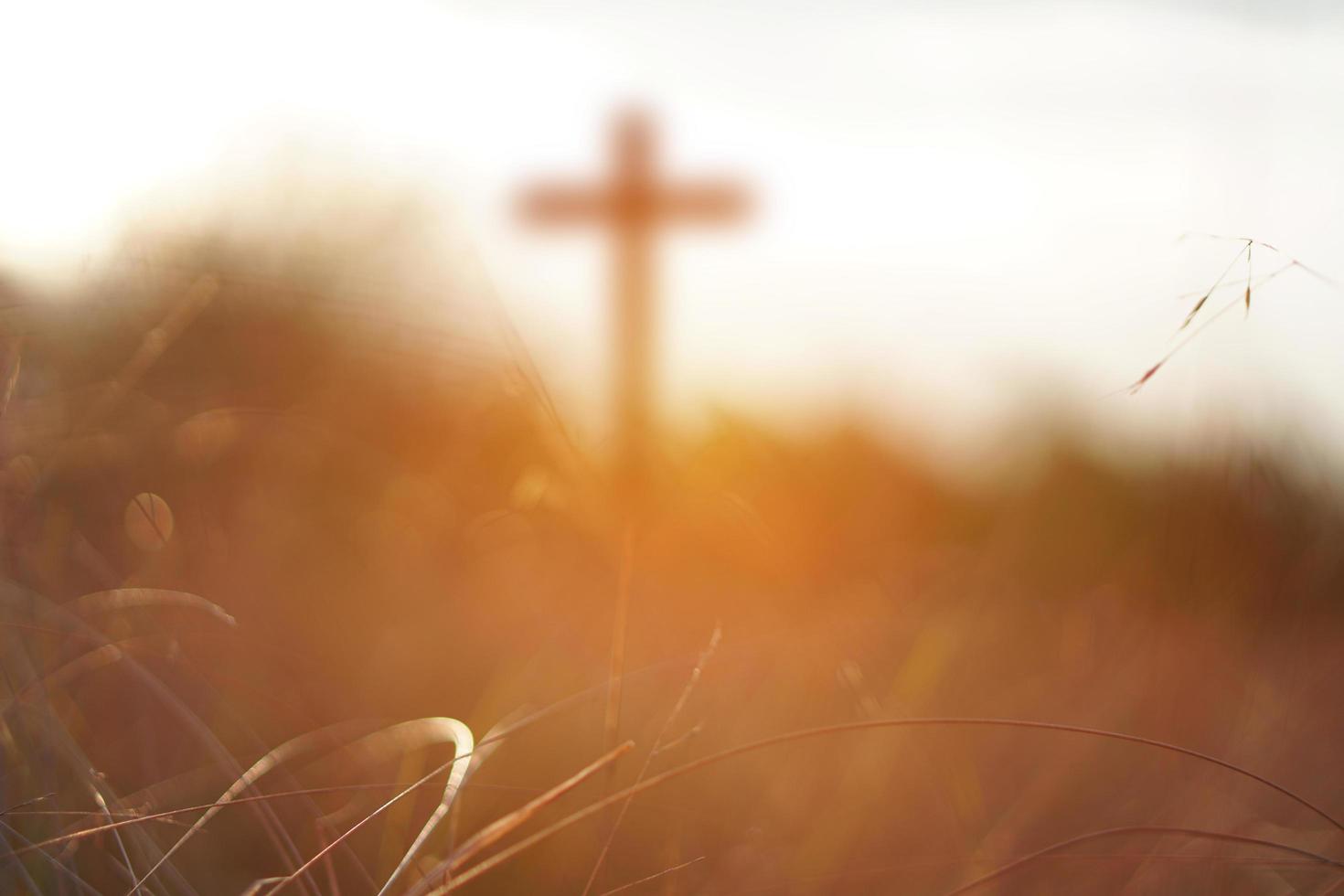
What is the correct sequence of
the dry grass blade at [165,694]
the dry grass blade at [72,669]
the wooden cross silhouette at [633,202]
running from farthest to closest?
1. the wooden cross silhouette at [633,202]
2. the dry grass blade at [72,669]
3. the dry grass blade at [165,694]

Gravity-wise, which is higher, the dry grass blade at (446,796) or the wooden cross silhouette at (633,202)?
the wooden cross silhouette at (633,202)

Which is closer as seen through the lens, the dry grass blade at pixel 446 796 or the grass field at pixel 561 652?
the dry grass blade at pixel 446 796

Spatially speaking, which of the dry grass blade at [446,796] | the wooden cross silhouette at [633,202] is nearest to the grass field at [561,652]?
the dry grass blade at [446,796]

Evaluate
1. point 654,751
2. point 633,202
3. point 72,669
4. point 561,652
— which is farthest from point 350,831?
point 633,202

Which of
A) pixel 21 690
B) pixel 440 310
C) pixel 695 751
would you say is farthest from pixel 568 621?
pixel 21 690

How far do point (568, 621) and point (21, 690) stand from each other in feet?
4.52

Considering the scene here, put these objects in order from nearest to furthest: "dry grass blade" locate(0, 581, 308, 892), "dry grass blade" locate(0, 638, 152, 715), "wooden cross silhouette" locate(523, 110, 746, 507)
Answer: "dry grass blade" locate(0, 581, 308, 892), "dry grass blade" locate(0, 638, 152, 715), "wooden cross silhouette" locate(523, 110, 746, 507)

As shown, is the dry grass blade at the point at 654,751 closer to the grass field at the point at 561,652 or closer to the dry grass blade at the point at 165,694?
the grass field at the point at 561,652

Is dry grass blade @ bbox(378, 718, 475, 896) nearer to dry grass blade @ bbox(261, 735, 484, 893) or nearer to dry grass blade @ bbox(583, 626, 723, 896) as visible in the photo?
dry grass blade @ bbox(261, 735, 484, 893)

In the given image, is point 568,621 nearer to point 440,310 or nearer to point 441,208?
point 441,208

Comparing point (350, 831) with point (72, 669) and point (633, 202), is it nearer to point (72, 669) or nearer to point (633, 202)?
point (72, 669)

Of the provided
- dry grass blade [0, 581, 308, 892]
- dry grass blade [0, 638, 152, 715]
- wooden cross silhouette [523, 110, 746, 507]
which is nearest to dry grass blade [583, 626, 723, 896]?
dry grass blade [0, 581, 308, 892]

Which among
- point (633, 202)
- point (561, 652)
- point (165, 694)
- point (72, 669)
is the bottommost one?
point (561, 652)

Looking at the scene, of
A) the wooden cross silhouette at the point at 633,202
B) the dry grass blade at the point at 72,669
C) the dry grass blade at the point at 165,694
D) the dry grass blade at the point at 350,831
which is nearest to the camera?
the dry grass blade at the point at 350,831
